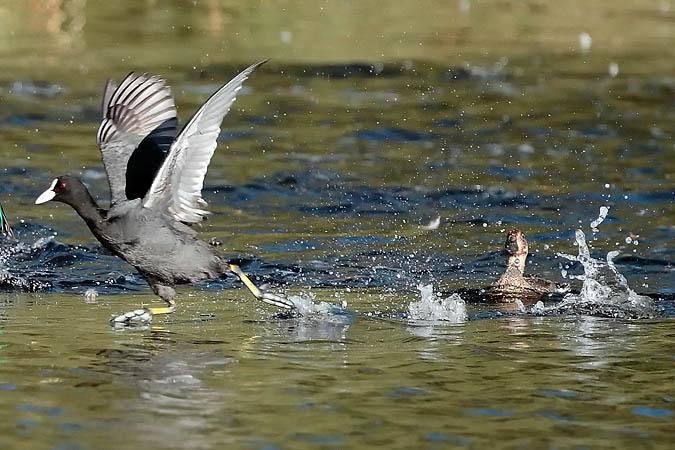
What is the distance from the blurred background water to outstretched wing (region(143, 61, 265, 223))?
673 mm

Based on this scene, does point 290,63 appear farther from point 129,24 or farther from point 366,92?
point 129,24

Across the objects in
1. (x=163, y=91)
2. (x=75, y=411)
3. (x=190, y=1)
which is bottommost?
(x=75, y=411)

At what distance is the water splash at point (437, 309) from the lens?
782 cm

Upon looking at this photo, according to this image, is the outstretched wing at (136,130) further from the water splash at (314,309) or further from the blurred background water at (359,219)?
the water splash at (314,309)

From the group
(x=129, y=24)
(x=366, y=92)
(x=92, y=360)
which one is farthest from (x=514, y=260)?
(x=129, y=24)

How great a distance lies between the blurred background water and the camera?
5.75 m

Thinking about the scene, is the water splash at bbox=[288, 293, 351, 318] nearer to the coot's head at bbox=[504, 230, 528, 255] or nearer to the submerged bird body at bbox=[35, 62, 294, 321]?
the submerged bird body at bbox=[35, 62, 294, 321]

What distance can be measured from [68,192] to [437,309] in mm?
2238

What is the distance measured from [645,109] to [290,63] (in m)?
4.71

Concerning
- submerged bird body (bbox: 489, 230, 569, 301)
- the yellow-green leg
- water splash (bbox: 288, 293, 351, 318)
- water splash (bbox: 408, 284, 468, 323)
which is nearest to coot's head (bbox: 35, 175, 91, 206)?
the yellow-green leg

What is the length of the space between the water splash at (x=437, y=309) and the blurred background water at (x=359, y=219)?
0.49ft

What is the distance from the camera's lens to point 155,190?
7480mm

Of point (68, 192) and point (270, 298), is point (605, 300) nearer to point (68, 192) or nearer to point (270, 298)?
point (270, 298)

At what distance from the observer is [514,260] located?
8906 millimetres
